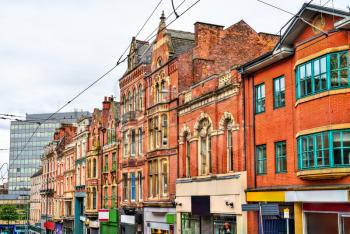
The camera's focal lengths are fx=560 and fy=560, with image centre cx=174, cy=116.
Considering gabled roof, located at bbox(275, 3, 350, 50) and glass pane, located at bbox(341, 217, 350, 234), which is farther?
gabled roof, located at bbox(275, 3, 350, 50)

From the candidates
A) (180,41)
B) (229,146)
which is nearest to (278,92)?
(229,146)

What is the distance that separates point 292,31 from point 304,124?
4.32m

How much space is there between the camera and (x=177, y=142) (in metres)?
37.6

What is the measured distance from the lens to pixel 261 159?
1123 inches

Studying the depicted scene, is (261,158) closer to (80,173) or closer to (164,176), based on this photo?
(164,176)

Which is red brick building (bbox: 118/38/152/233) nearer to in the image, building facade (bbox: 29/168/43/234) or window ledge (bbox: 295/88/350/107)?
window ledge (bbox: 295/88/350/107)

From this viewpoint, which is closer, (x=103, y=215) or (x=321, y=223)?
(x=321, y=223)

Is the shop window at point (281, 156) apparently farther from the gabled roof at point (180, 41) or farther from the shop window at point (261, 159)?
the gabled roof at point (180, 41)

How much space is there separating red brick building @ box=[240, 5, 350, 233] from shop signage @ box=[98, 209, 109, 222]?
24338 millimetres

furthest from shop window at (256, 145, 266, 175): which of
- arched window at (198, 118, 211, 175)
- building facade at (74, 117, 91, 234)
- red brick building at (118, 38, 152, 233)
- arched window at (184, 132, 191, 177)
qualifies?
building facade at (74, 117, 91, 234)

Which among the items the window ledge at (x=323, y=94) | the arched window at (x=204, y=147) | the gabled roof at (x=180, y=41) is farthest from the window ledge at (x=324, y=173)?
the gabled roof at (x=180, y=41)

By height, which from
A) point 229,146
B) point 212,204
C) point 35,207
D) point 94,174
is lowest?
point 35,207

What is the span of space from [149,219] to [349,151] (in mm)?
22021

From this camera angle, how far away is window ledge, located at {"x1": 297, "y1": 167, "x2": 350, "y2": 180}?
21.8 meters
